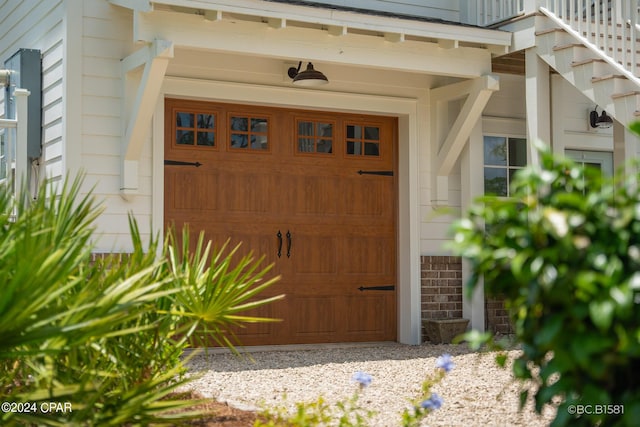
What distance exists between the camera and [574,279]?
227cm

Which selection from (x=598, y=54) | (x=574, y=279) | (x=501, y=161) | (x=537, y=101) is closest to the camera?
(x=574, y=279)

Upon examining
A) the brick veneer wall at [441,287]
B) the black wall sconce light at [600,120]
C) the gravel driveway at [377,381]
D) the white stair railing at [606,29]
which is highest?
the white stair railing at [606,29]

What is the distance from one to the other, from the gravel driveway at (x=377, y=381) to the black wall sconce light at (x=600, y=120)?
10.5 ft

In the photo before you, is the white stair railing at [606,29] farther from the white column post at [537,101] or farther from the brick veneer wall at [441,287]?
the brick veneer wall at [441,287]

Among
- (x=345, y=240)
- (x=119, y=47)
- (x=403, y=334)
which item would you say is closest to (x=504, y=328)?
(x=403, y=334)

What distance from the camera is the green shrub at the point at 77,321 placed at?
2928 mm

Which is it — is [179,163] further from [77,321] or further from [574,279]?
[574,279]

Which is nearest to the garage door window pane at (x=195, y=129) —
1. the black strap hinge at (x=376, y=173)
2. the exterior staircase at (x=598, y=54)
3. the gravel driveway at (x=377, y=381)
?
the black strap hinge at (x=376, y=173)

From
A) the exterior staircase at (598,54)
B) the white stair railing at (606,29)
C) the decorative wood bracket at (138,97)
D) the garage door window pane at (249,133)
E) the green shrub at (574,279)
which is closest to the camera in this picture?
the green shrub at (574,279)

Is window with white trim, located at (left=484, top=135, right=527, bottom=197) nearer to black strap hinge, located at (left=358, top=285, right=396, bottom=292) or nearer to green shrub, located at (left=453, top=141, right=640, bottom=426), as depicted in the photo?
black strap hinge, located at (left=358, top=285, right=396, bottom=292)

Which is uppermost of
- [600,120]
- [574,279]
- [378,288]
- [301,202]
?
[600,120]

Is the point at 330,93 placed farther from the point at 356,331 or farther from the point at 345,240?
the point at 356,331

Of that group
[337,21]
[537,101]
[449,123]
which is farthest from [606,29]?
[337,21]

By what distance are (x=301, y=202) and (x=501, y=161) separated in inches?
92.9
